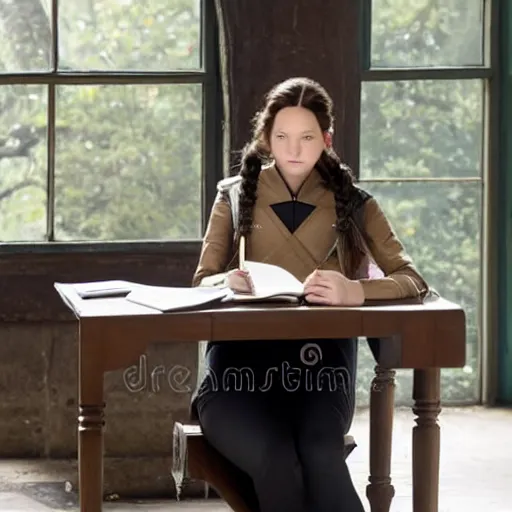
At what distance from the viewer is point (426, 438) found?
9.83ft

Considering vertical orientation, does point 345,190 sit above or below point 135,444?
above

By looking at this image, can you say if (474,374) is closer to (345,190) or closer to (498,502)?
(498,502)

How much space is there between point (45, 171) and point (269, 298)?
1.73 m

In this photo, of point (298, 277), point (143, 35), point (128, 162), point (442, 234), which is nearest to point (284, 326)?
point (298, 277)

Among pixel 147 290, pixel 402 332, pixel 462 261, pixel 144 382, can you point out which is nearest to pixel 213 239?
pixel 147 290

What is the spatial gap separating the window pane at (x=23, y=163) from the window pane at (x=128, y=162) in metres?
0.06

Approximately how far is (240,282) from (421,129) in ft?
6.47

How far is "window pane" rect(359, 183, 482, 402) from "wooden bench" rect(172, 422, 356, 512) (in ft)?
5.98

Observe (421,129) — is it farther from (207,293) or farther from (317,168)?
(207,293)

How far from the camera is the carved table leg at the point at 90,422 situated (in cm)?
276

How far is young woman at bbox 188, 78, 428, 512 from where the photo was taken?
292cm

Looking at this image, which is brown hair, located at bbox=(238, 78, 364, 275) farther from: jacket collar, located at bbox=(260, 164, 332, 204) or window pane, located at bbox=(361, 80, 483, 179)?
window pane, located at bbox=(361, 80, 483, 179)

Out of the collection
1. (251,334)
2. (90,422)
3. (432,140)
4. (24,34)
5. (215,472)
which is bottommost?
(215,472)

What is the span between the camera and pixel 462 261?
4.88 metres
